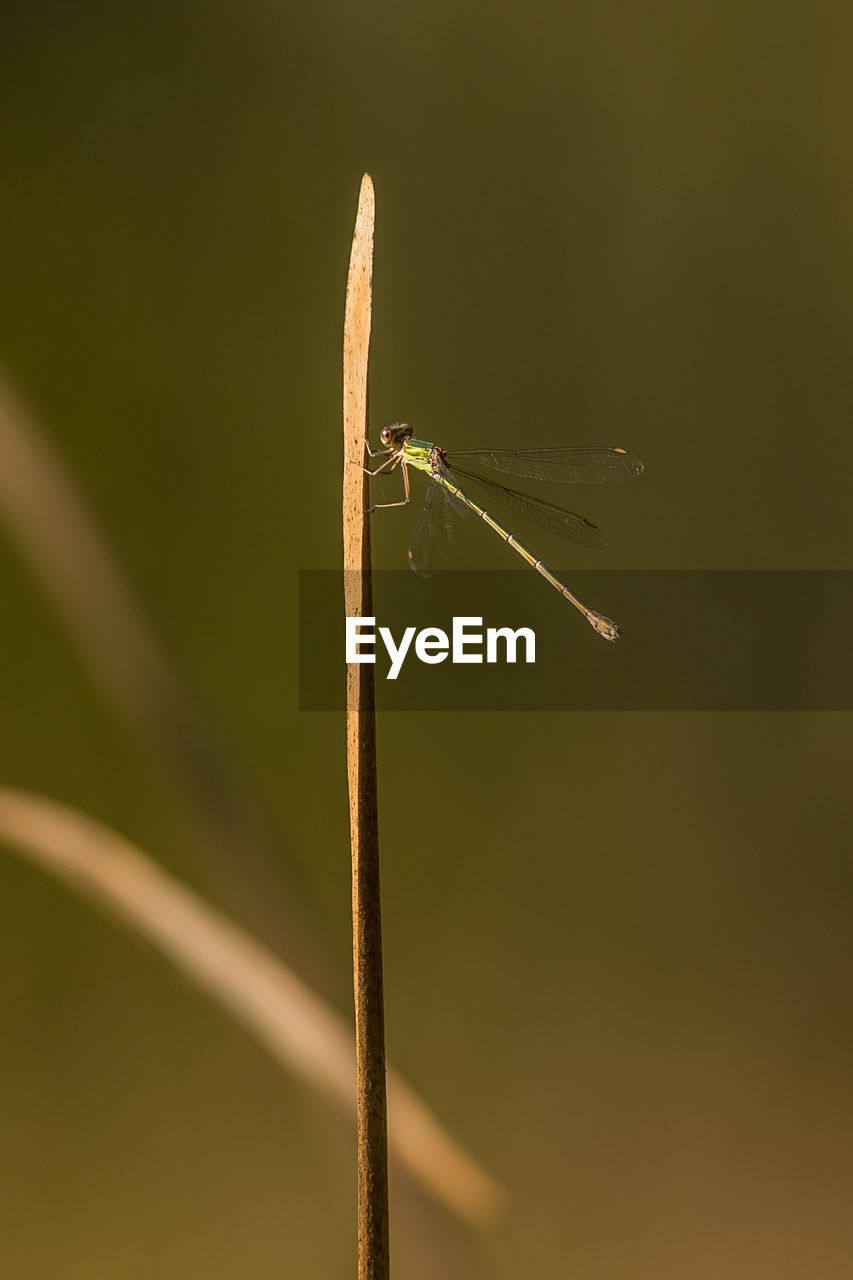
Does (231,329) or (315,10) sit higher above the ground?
(315,10)

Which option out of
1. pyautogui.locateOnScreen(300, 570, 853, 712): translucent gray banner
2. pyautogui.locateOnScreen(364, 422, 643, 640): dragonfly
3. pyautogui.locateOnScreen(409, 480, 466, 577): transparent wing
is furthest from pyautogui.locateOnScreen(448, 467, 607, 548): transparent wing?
pyautogui.locateOnScreen(409, 480, 466, 577): transparent wing

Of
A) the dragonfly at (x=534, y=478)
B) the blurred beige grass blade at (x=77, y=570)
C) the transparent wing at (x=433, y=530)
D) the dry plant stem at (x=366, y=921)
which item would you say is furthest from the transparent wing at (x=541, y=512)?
the dry plant stem at (x=366, y=921)

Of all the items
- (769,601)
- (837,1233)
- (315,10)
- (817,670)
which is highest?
(315,10)

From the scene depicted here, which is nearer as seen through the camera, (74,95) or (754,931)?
(74,95)

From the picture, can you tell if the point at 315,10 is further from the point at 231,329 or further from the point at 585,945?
the point at 585,945

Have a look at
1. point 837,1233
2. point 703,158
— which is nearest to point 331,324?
point 703,158

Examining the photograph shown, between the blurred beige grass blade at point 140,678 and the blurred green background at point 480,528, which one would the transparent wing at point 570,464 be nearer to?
the blurred green background at point 480,528

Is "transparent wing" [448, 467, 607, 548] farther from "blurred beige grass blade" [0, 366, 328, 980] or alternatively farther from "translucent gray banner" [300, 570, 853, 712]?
"blurred beige grass blade" [0, 366, 328, 980]
